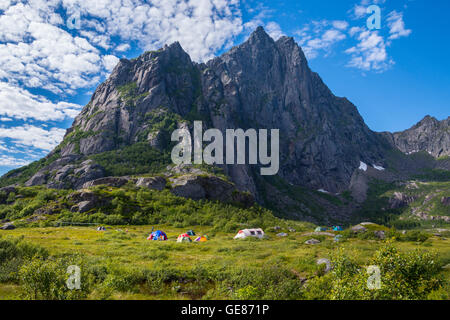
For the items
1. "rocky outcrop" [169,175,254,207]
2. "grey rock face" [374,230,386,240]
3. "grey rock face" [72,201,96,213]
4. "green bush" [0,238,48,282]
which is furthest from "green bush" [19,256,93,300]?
"rocky outcrop" [169,175,254,207]

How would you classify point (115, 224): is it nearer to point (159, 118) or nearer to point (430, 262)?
point (430, 262)

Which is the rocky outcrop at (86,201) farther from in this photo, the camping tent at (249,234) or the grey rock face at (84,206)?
the camping tent at (249,234)

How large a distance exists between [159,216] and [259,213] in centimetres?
4106

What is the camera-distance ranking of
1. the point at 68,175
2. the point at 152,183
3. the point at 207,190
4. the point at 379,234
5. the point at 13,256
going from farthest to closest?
the point at 68,175 < the point at 207,190 < the point at 152,183 < the point at 379,234 < the point at 13,256

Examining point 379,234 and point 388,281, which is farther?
point 379,234

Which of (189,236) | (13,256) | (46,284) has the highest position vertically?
(46,284)

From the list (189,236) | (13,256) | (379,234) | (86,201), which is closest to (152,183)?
(86,201)

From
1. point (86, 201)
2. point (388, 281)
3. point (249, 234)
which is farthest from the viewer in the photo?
point (86, 201)

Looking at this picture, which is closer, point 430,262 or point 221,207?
point 430,262

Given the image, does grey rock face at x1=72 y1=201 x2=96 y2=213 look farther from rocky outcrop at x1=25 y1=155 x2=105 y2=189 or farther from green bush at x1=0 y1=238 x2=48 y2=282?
green bush at x1=0 y1=238 x2=48 y2=282

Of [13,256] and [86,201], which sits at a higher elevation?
[86,201]

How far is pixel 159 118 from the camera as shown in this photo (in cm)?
17988

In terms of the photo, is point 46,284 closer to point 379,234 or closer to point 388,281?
point 388,281
